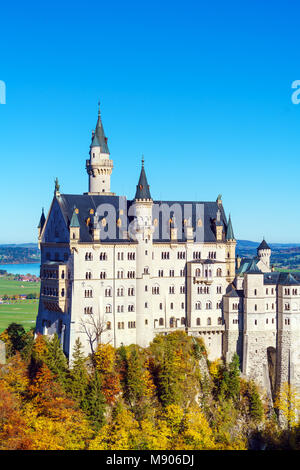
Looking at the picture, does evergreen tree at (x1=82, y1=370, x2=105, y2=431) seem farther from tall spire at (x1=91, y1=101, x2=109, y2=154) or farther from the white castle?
tall spire at (x1=91, y1=101, x2=109, y2=154)

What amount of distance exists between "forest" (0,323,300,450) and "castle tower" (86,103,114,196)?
26960 millimetres

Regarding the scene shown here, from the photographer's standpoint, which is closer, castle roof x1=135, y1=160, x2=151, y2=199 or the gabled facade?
the gabled facade

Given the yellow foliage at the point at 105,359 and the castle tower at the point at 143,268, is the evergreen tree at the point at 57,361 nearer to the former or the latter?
the yellow foliage at the point at 105,359

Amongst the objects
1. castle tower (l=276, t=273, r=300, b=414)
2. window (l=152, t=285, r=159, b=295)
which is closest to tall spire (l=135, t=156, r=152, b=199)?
window (l=152, t=285, r=159, b=295)

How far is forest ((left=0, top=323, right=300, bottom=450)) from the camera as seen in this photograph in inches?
3041

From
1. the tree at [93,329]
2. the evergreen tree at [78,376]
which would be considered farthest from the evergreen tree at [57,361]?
the tree at [93,329]

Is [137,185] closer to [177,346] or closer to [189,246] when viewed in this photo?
[189,246]

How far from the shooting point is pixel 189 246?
10075cm

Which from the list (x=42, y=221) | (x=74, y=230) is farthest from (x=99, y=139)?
(x=74, y=230)

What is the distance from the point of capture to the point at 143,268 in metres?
95.9

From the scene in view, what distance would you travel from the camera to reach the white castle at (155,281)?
93.1 m

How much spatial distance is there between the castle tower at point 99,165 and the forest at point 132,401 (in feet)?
88.5
